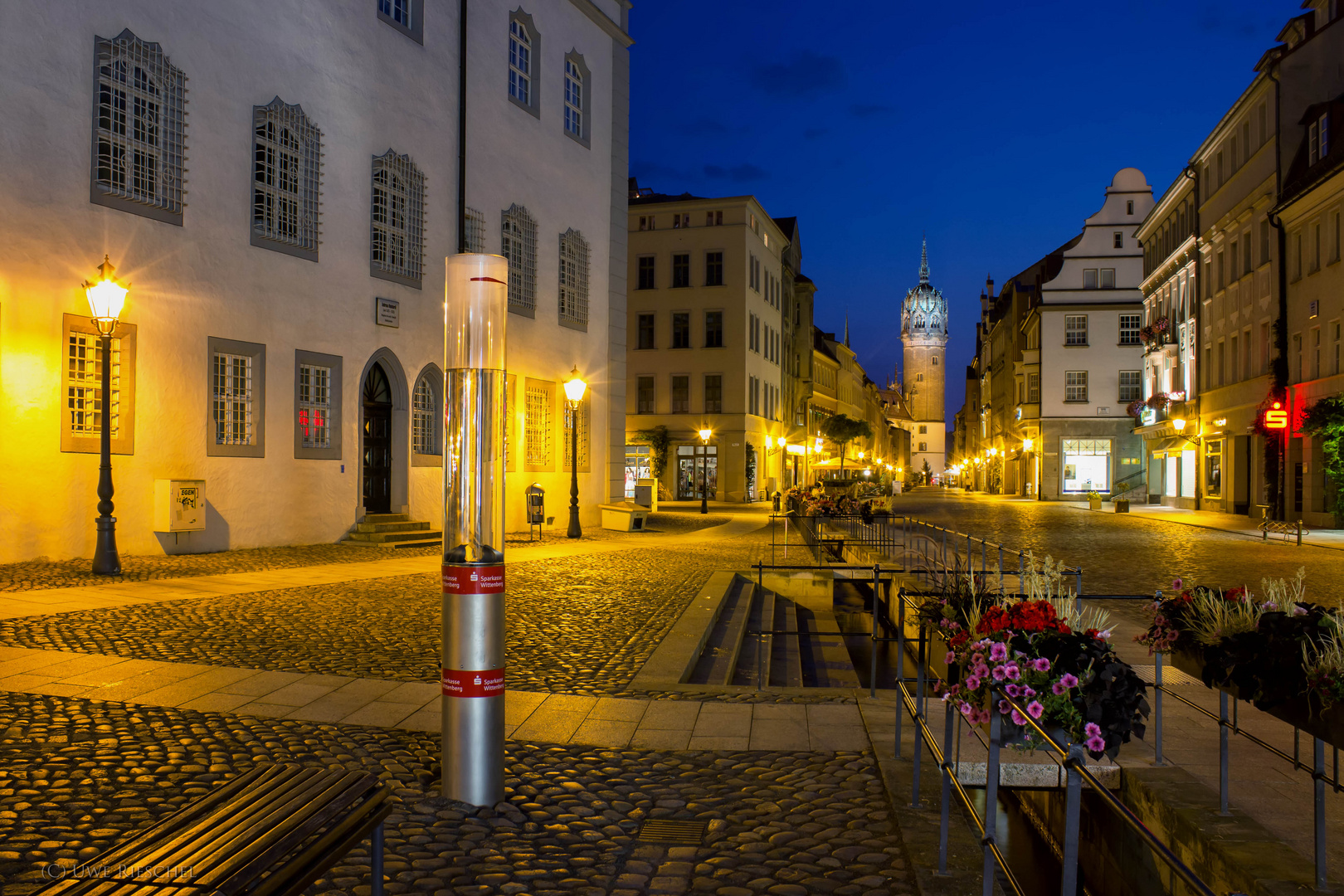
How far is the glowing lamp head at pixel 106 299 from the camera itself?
14.5m

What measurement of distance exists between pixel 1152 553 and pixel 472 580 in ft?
67.1

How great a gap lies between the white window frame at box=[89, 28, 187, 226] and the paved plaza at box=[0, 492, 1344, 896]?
7.20m

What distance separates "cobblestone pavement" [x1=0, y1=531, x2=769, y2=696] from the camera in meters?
8.71

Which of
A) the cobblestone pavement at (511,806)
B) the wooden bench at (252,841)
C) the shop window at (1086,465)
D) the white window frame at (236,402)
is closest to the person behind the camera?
the wooden bench at (252,841)

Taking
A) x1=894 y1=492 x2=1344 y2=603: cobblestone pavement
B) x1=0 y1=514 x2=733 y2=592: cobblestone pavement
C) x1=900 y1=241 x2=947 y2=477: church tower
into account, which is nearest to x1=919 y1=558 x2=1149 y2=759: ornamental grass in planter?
x1=894 y1=492 x2=1344 y2=603: cobblestone pavement

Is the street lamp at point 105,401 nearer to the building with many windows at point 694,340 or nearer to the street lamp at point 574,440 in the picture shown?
the street lamp at point 574,440

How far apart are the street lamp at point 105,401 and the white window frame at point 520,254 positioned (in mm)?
12324

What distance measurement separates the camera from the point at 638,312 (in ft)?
174

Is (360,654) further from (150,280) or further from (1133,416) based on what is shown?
(1133,416)

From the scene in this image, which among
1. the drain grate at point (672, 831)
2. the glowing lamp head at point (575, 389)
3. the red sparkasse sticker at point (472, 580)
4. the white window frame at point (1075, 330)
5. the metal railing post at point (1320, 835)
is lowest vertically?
the drain grate at point (672, 831)

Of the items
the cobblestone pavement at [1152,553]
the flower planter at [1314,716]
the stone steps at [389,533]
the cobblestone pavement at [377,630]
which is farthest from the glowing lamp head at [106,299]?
the flower planter at [1314,716]

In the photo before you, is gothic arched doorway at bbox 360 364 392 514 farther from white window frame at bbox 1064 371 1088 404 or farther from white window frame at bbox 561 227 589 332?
white window frame at bbox 1064 371 1088 404

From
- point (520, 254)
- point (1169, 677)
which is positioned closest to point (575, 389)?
point (520, 254)

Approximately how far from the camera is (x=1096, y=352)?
6091 centimetres
